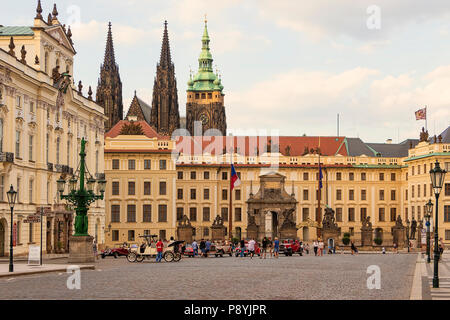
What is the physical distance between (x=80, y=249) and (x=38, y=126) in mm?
19802

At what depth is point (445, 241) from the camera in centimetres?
9231

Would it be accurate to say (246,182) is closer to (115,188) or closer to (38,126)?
(115,188)

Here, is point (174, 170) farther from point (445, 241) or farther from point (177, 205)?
point (445, 241)

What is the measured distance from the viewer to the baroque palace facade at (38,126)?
173 feet

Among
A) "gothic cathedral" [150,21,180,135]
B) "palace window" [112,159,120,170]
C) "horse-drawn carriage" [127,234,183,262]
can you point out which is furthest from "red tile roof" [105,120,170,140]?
"horse-drawn carriage" [127,234,183,262]

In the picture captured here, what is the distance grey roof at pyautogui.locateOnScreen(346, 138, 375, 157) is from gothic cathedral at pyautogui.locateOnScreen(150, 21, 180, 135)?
34624 millimetres

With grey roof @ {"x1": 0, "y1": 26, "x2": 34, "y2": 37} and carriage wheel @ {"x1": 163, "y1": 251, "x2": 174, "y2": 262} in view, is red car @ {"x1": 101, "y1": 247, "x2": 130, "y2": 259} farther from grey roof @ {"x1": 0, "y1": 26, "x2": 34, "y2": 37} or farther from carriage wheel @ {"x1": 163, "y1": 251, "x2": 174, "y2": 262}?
grey roof @ {"x1": 0, "y1": 26, "x2": 34, "y2": 37}

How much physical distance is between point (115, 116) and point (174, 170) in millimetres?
41036

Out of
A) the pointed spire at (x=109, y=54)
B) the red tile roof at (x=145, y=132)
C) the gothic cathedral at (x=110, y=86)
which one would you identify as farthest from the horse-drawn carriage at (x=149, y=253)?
the pointed spire at (x=109, y=54)

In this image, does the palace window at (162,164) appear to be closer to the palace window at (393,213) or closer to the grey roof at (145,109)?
the palace window at (393,213)

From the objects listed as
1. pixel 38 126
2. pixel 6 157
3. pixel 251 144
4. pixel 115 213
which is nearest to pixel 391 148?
pixel 251 144

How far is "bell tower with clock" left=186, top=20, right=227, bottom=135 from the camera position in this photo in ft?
551

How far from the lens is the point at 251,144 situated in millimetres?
112625

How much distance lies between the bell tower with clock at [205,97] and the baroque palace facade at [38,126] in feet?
311
